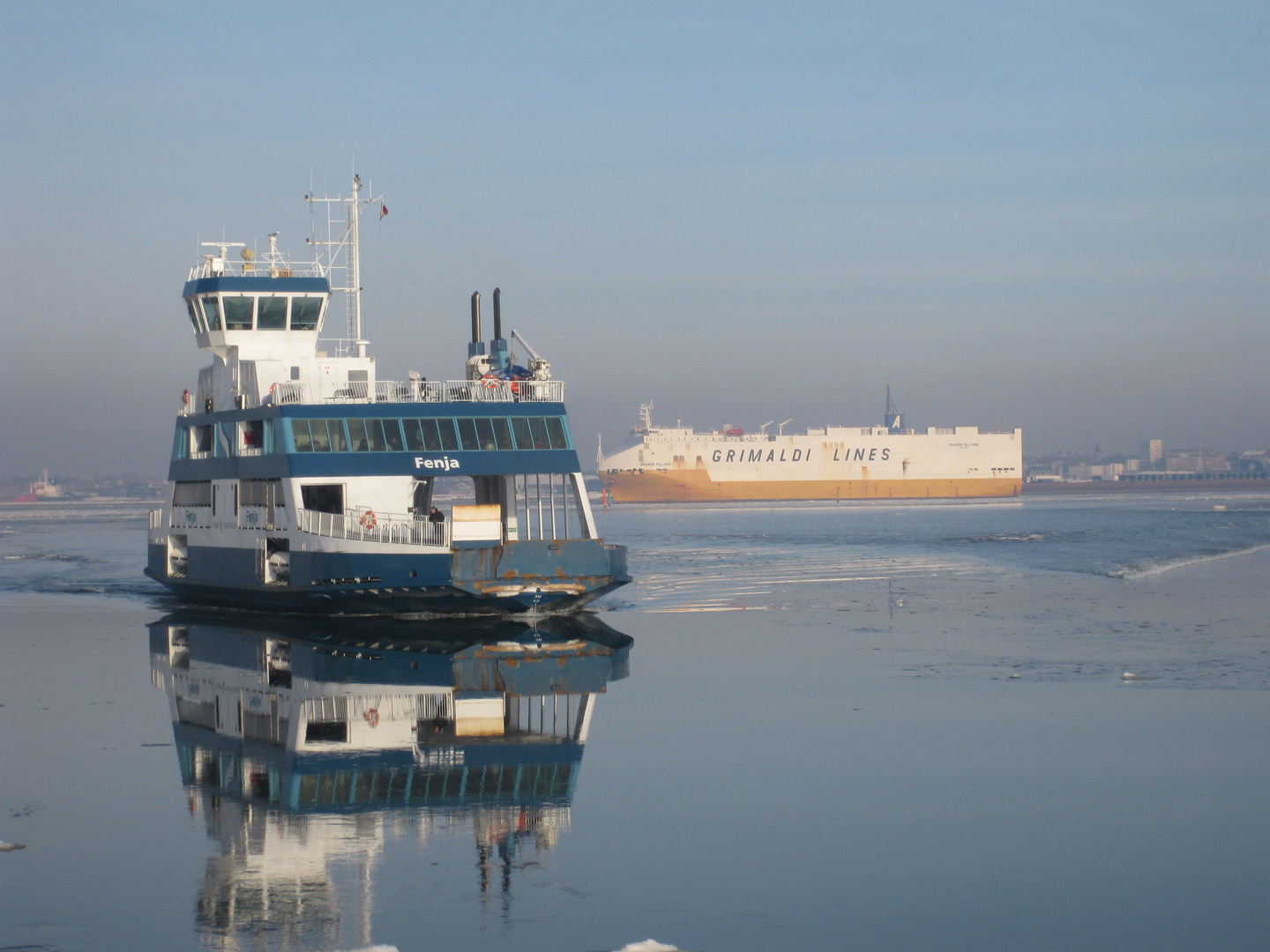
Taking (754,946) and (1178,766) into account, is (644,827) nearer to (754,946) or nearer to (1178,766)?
(754,946)

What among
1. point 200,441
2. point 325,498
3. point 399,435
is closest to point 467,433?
point 399,435

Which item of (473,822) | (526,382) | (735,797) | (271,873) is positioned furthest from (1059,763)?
(526,382)

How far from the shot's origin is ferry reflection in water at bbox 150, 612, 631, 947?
29.1ft

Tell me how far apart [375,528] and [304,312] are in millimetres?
6389

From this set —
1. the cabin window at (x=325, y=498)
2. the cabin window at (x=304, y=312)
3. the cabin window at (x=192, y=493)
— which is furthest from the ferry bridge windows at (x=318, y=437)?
the cabin window at (x=192, y=493)

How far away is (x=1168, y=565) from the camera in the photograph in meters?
39.3

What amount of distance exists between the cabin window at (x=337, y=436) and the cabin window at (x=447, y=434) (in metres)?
1.73

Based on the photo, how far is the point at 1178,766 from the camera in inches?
484

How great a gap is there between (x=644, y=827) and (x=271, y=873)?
2.83 metres

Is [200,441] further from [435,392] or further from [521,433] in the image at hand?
[521,433]

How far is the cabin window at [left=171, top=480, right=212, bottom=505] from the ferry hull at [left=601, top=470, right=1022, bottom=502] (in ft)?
331

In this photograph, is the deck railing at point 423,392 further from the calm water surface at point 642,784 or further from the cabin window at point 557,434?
the calm water surface at point 642,784

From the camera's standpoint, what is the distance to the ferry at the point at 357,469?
23062 millimetres

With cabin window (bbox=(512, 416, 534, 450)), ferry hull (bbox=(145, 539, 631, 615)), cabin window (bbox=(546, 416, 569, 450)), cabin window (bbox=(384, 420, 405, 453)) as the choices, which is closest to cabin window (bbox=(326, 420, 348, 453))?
cabin window (bbox=(384, 420, 405, 453))
